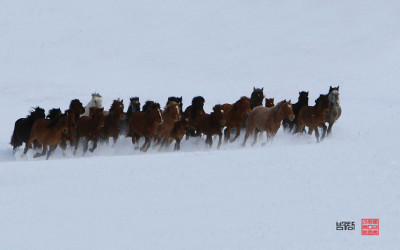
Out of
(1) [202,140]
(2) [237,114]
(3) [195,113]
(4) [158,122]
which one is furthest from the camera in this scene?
(1) [202,140]

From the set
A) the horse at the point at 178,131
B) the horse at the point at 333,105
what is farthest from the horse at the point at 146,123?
the horse at the point at 333,105

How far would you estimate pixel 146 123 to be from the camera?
749 inches

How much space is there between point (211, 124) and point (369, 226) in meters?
10.6

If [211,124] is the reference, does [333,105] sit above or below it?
above

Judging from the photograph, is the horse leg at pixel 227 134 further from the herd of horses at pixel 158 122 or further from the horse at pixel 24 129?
the horse at pixel 24 129

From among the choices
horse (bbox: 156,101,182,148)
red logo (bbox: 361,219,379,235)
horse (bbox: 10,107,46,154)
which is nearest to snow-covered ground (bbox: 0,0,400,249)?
red logo (bbox: 361,219,379,235)

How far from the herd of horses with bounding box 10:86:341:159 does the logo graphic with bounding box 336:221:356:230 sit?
8.29 metres

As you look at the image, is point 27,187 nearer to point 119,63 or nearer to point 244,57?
point 119,63

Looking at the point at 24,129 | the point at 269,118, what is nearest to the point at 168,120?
the point at 269,118

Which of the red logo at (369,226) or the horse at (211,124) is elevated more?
the horse at (211,124)

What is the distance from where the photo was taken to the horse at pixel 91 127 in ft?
62.1

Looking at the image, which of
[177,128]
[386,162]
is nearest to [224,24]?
[177,128]

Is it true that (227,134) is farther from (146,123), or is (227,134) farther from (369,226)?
(369,226)

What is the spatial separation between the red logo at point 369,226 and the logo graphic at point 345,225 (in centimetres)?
16
